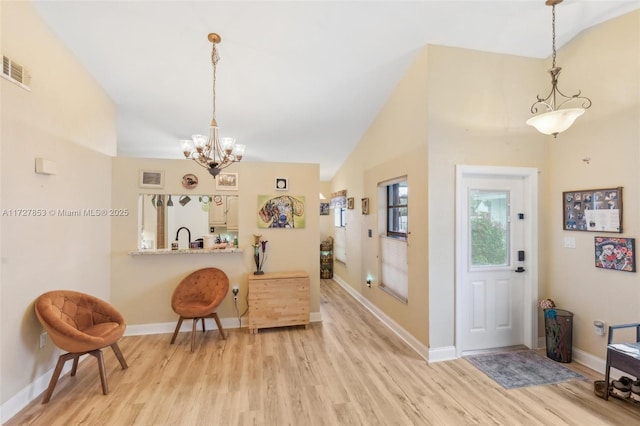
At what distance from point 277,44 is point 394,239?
280cm

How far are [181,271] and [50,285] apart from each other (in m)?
1.33

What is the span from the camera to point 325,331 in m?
3.74

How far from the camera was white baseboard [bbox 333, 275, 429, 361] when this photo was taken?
306 centimetres

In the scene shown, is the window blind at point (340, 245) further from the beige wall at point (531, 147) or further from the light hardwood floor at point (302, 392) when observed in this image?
the light hardwood floor at point (302, 392)

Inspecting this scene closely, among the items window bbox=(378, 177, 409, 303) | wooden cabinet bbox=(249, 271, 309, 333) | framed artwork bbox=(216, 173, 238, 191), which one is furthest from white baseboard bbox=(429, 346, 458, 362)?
framed artwork bbox=(216, 173, 238, 191)

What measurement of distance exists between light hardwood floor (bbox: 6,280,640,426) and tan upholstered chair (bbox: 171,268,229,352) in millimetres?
460

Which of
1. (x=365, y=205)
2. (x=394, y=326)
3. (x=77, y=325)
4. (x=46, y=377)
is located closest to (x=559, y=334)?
(x=394, y=326)

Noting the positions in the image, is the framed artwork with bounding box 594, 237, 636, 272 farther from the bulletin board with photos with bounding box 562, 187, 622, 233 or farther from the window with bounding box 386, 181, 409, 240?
the window with bounding box 386, 181, 409, 240

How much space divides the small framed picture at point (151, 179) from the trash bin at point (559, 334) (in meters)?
4.87

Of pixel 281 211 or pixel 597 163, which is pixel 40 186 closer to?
pixel 281 211

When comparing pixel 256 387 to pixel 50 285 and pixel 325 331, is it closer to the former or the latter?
pixel 325 331

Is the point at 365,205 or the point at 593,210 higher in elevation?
the point at 365,205

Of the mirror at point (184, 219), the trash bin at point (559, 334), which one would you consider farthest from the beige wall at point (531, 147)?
the mirror at point (184, 219)

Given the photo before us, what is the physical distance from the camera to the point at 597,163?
278 cm
